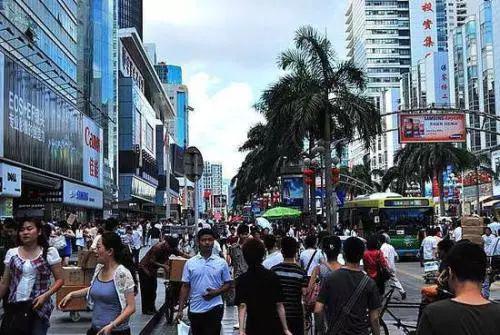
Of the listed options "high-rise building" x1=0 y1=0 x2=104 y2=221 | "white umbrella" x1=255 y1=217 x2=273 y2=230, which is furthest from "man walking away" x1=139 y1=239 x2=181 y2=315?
"high-rise building" x1=0 y1=0 x2=104 y2=221

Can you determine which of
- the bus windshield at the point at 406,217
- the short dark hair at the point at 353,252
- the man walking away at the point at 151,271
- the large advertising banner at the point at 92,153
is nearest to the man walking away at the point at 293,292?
the short dark hair at the point at 353,252

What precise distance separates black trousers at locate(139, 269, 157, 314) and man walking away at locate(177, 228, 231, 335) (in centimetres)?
583

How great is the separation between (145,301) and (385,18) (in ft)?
595

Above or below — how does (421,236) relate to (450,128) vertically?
below

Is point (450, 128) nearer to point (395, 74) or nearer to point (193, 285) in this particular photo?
point (193, 285)

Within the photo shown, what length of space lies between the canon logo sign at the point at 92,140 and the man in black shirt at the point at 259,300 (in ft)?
158

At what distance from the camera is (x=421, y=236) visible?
96.0 feet

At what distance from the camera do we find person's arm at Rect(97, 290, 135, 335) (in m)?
5.62

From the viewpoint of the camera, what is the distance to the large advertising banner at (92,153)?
5259 centimetres

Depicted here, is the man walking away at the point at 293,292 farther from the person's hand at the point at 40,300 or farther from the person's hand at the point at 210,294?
the person's hand at the point at 40,300

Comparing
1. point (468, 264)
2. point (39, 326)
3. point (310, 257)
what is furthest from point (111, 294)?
point (310, 257)

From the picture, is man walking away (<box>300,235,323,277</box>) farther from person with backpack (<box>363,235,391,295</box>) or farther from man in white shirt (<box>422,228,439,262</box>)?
man in white shirt (<box>422,228,439,262</box>)

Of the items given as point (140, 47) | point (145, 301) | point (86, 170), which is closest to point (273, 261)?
point (145, 301)

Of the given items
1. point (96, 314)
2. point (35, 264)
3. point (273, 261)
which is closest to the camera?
point (96, 314)
